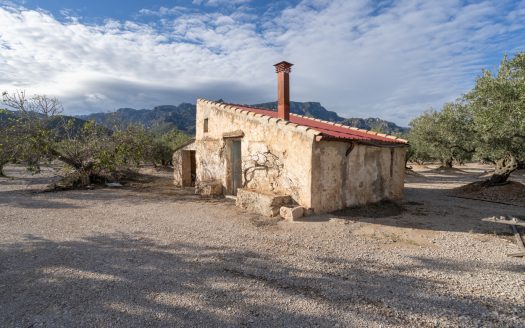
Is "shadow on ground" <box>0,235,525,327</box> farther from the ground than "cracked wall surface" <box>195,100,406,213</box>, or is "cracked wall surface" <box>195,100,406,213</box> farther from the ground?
"cracked wall surface" <box>195,100,406,213</box>

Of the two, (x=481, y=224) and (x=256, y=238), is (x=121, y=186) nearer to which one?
(x=256, y=238)

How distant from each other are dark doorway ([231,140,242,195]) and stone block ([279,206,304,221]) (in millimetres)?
3985

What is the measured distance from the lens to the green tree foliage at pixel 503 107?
9.04 metres

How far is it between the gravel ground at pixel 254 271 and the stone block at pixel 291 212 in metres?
0.31

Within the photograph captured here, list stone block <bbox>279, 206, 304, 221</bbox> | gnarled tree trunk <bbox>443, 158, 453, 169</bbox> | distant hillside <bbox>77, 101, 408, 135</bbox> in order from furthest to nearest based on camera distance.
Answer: distant hillside <bbox>77, 101, 408, 135</bbox>
gnarled tree trunk <bbox>443, 158, 453, 169</bbox>
stone block <bbox>279, 206, 304, 221</bbox>

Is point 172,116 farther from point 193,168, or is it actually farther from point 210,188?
point 210,188

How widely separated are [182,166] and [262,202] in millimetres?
7528

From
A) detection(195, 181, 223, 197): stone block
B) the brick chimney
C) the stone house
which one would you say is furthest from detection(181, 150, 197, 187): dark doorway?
the brick chimney

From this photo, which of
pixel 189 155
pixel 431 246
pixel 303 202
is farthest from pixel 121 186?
pixel 431 246

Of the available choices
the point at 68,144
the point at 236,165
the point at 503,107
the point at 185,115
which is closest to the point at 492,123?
the point at 503,107

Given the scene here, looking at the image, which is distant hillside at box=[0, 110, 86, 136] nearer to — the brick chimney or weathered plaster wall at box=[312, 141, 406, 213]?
the brick chimney

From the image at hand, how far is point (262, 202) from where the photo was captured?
29.0ft

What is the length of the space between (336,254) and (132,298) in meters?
3.71

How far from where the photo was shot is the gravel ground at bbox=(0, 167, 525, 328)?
354 centimetres
